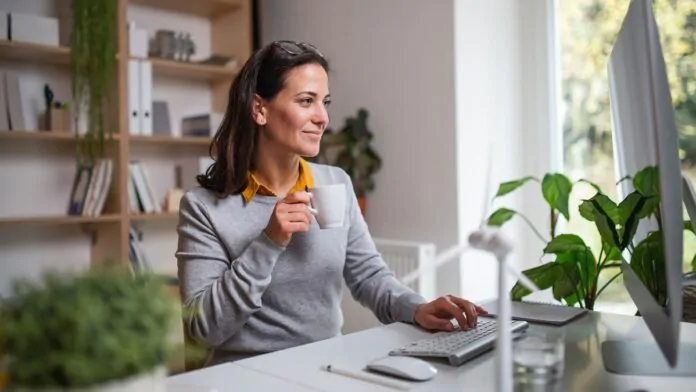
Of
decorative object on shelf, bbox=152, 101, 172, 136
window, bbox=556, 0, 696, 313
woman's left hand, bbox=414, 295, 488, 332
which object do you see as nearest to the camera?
woman's left hand, bbox=414, 295, 488, 332

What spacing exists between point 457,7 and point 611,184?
94 cm

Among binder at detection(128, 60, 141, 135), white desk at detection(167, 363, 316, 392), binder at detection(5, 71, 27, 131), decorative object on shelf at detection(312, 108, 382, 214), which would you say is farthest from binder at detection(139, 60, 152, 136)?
white desk at detection(167, 363, 316, 392)

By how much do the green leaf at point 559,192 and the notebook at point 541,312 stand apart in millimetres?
262

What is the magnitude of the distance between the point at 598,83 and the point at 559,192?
1214 mm

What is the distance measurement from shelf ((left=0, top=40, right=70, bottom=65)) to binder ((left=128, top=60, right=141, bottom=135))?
27 centimetres

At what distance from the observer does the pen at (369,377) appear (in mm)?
889

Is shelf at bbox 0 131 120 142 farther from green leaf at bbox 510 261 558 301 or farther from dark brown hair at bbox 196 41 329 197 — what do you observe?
green leaf at bbox 510 261 558 301

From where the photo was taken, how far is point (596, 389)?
88 centimetres

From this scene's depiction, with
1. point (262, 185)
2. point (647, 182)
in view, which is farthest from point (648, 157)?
point (262, 185)

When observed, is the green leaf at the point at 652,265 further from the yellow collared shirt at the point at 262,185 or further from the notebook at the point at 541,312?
the yellow collared shirt at the point at 262,185

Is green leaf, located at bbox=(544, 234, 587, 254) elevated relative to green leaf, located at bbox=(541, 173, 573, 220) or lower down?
lower down

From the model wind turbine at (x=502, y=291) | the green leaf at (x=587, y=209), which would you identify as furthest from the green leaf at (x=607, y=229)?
the model wind turbine at (x=502, y=291)

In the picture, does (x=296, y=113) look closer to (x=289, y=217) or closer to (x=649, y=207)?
(x=289, y=217)

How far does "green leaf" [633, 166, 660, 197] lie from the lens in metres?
0.85
